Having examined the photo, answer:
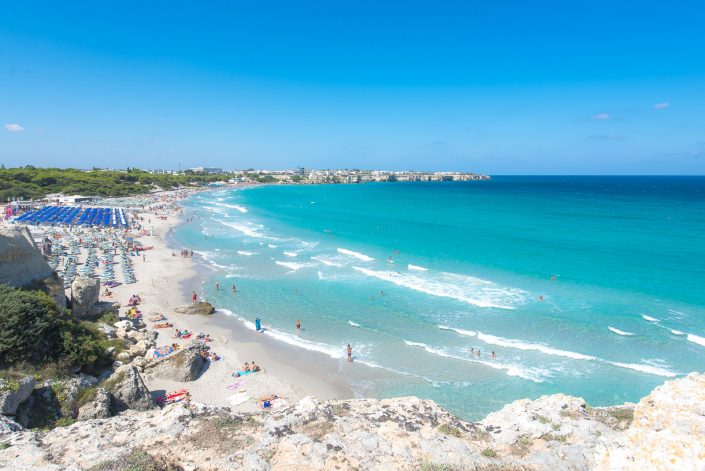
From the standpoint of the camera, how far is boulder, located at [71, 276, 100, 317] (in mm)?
19322

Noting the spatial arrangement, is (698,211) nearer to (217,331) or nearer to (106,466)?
(217,331)

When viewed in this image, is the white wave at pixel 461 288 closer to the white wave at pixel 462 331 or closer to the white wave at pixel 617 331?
the white wave at pixel 462 331

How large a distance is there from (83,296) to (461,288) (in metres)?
24.1

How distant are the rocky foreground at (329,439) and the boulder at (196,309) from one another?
17.3 meters

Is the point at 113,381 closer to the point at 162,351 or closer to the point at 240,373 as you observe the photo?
the point at 240,373

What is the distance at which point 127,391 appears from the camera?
41.4ft

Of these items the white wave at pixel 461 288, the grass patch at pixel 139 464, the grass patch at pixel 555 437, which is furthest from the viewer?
the white wave at pixel 461 288

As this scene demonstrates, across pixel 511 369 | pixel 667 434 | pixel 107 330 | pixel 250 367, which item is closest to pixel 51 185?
pixel 107 330

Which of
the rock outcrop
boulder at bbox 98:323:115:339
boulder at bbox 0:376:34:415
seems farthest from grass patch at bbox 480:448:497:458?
the rock outcrop

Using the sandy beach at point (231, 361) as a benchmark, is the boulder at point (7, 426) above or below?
above

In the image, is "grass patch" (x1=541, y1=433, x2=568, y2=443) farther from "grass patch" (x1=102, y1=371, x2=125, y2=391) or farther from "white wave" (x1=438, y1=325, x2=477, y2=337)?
"white wave" (x1=438, y1=325, x2=477, y2=337)

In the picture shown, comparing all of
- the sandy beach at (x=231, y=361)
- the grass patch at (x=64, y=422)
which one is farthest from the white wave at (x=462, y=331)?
the grass patch at (x=64, y=422)

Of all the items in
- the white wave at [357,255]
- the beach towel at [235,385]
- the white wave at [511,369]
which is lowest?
the beach towel at [235,385]

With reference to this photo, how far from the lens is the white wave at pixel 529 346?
63.5ft
